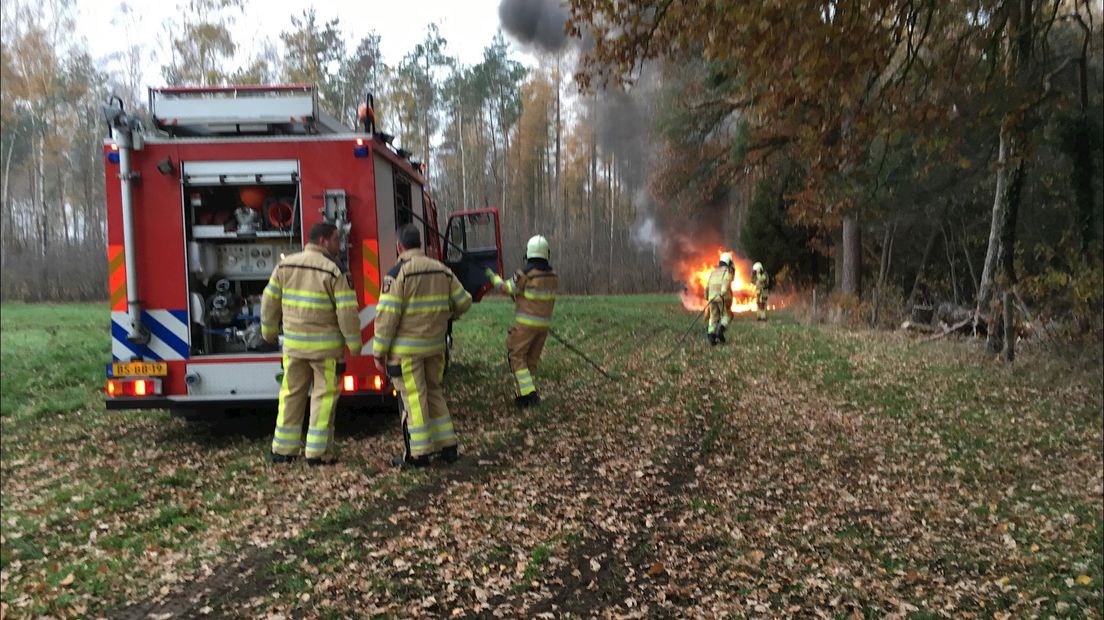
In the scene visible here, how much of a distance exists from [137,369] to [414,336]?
2.59m

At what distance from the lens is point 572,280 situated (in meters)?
33.1

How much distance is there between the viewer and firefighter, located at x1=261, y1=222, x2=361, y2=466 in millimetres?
5578

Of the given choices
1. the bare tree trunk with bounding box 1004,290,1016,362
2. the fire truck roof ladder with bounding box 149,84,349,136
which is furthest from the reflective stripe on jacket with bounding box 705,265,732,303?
the fire truck roof ladder with bounding box 149,84,349,136

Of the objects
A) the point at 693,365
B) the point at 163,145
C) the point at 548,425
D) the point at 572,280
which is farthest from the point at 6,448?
the point at 572,280

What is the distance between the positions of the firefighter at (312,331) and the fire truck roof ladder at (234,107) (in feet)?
4.78

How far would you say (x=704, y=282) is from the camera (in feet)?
75.4

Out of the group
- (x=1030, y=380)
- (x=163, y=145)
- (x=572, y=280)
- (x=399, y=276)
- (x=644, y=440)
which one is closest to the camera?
(x=399, y=276)

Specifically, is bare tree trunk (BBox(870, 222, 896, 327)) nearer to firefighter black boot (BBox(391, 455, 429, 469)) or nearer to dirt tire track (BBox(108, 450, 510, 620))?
firefighter black boot (BBox(391, 455, 429, 469))

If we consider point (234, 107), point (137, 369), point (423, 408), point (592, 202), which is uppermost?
point (592, 202)

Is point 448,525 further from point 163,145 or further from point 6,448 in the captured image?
point 6,448

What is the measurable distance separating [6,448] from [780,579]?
7497 millimetres

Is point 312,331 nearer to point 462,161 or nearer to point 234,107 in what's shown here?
point 234,107

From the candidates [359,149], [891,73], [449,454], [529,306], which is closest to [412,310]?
[449,454]

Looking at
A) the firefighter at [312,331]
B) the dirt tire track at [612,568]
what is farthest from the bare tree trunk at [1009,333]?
the firefighter at [312,331]
